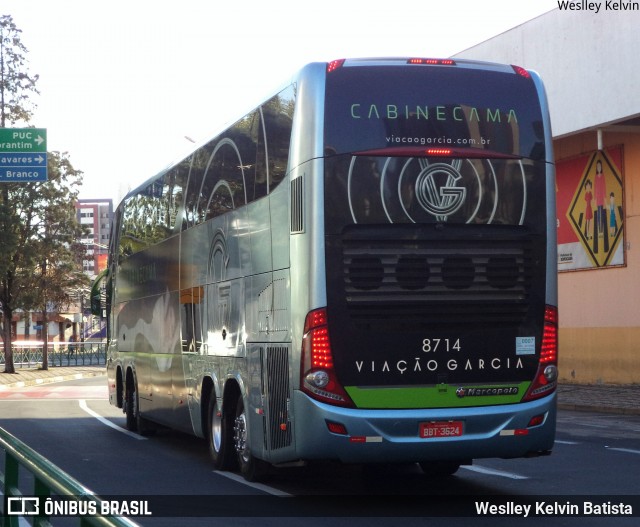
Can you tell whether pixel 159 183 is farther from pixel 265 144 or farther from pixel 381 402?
pixel 381 402

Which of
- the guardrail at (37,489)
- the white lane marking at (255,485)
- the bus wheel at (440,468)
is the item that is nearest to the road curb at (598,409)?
the bus wheel at (440,468)

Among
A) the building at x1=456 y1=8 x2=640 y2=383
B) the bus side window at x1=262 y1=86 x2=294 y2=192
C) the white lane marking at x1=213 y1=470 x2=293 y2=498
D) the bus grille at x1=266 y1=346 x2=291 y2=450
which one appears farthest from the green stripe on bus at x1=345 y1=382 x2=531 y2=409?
the building at x1=456 y1=8 x2=640 y2=383

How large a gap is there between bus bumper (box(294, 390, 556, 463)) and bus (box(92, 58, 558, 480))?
0.04 feet

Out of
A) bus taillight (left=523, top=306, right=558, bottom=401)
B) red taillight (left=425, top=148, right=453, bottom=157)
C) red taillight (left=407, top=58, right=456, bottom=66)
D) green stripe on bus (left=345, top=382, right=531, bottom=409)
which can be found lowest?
green stripe on bus (left=345, top=382, right=531, bottom=409)

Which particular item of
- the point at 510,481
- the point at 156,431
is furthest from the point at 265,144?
the point at 156,431

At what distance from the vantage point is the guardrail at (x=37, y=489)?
392 centimetres

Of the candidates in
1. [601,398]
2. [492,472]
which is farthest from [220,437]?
[601,398]

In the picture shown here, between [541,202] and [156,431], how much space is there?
1039cm

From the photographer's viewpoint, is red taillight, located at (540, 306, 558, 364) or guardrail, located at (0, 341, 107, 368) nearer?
red taillight, located at (540, 306, 558, 364)

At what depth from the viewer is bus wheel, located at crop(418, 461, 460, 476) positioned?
39.5 feet

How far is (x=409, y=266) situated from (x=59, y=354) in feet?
169

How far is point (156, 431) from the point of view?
19.1m

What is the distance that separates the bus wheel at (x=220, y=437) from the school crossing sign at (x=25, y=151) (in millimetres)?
19559

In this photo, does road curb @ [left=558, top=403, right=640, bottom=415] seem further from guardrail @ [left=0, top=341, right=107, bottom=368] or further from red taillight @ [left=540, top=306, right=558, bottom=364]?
guardrail @ [left=0, top=341, right=107, bottom=368]
